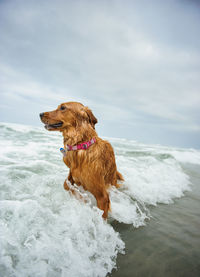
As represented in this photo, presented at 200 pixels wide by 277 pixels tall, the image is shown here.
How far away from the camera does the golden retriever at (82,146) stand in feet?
5.87

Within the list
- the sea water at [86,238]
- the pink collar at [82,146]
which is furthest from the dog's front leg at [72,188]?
the pink collar at [82,146]

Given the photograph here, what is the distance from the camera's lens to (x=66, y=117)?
6.07ft

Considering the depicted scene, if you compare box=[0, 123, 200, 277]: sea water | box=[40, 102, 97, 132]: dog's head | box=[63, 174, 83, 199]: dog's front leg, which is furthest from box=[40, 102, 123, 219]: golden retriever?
box=[0, 123, 200, 277]: sea water

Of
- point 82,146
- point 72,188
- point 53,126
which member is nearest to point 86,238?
point 72,188

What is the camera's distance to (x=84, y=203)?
1.98 metres

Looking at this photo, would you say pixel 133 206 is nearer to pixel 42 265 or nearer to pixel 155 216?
pixel 155 216

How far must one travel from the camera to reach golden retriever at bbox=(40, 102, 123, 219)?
5.87 ft

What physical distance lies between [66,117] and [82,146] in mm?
405

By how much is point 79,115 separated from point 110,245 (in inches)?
58.2

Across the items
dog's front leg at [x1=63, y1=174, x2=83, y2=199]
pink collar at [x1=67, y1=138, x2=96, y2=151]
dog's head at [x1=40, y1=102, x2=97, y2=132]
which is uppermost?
dog's head at [x1=40, y1=102, x2=97, y2=132]

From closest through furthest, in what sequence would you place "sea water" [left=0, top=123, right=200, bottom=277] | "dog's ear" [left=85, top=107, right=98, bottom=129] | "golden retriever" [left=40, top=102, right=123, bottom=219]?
"sea water" [left=0, top=123, right=200, bottom=277] → "golden retriever" [left=40, top=102, right=123, bottom=219] → "dog's ear" [left=85, top=107, right=98, bottom=129]

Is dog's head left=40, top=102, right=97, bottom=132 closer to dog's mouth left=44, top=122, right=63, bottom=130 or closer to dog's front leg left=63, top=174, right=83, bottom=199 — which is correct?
dog's mouth left=44, top=122, right=63, bottom=130

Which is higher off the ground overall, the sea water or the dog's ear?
the dog's ear

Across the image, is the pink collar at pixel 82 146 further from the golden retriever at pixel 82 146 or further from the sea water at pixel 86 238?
the sea water at pixel 86 238
